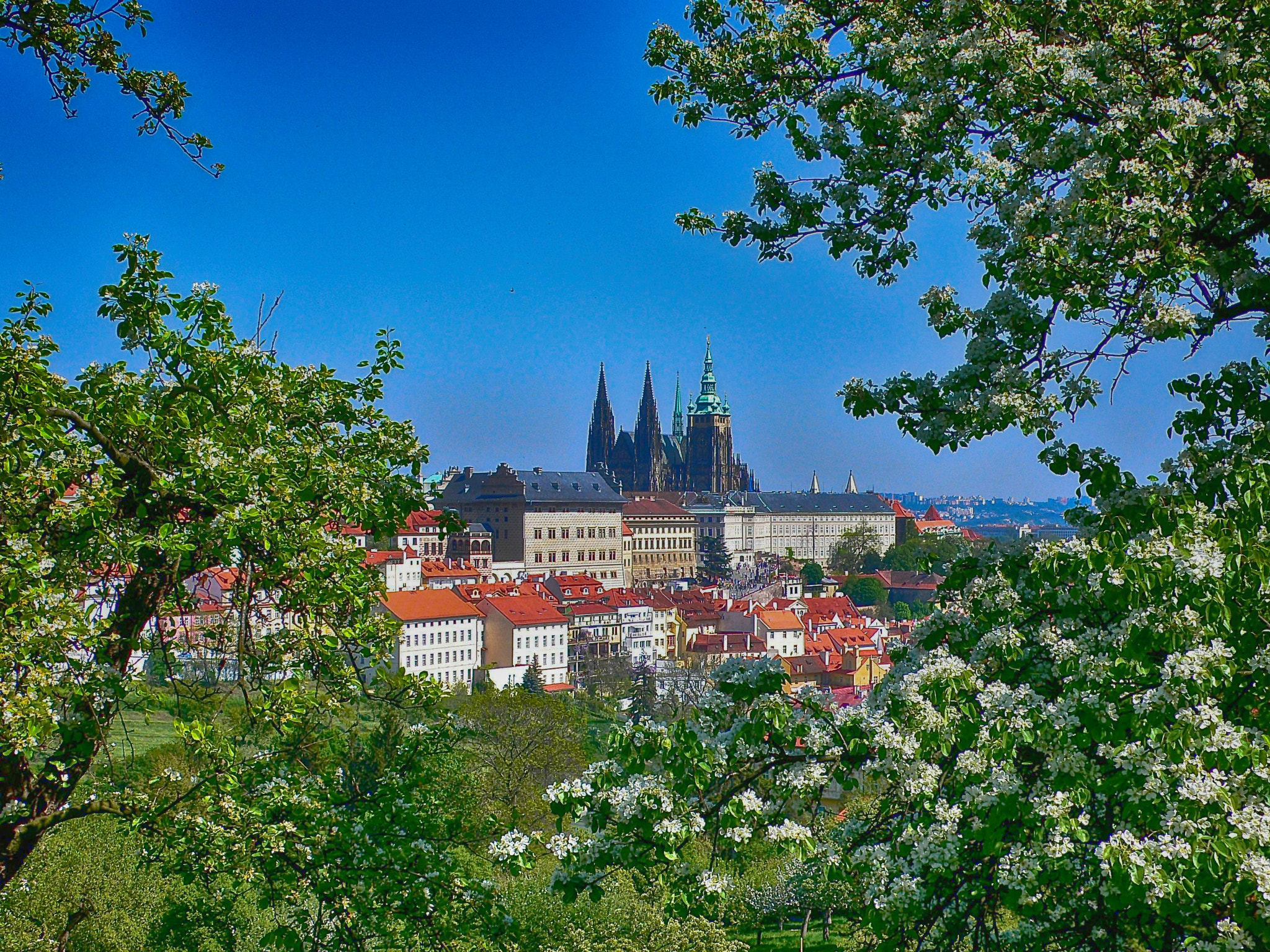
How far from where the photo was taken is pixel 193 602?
521 cm

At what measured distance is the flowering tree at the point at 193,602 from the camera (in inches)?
171

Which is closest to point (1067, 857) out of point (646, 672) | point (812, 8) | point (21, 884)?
point (812, 8)

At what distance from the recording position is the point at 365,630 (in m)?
5.84

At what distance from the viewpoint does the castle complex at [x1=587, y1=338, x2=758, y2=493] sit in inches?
6048

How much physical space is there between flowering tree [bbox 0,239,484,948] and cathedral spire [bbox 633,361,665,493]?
14576 centimetres

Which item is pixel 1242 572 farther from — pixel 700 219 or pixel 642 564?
pixel 642 564

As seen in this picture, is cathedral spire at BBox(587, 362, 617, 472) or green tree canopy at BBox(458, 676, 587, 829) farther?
cathedral spire at BBox(587, 362, 617, 472)

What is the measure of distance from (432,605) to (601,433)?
291 ft

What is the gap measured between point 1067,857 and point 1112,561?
109cm

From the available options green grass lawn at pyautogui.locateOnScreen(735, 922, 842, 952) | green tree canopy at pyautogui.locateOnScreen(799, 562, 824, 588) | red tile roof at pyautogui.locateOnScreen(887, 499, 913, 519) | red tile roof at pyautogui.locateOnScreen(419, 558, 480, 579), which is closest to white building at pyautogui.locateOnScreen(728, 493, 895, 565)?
red tile roof at pyautogui.locateOnScreen(887, 499, 913, 519)

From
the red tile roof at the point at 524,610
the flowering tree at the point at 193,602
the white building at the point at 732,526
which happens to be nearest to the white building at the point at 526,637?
the red tile roof at the point at 524,610

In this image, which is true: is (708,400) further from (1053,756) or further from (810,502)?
(1053,756)

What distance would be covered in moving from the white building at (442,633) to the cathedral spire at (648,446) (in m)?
83.4

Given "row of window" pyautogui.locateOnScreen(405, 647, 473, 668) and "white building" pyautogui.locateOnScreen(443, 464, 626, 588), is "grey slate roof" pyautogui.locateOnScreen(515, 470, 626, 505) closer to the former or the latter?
"white building" pyautogui.locateOnScreen(443, 464, 626, 588)
